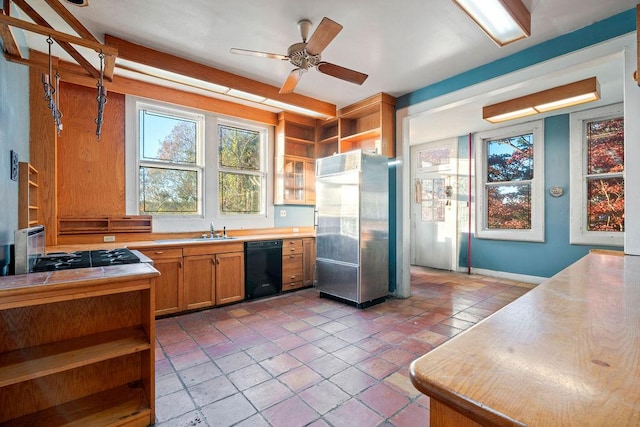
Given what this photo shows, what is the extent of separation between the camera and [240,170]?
4.71 m

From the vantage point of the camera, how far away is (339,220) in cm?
404

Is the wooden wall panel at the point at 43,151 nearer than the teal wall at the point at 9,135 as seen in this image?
No

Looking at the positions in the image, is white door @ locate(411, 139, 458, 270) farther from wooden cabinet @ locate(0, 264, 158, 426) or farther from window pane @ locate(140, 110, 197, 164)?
wooden cabinet @ locate(0, 264, 158, 426)

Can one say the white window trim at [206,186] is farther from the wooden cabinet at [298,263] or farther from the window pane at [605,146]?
the window pane at [605,146]

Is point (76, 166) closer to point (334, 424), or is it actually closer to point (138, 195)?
point (138, 195)

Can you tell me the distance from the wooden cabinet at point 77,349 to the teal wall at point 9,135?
40 centimetres

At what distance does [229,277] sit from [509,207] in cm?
485

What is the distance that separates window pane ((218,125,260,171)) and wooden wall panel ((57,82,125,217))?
1295 mm

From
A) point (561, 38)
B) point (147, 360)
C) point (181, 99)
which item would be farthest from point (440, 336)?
point (181, 99)

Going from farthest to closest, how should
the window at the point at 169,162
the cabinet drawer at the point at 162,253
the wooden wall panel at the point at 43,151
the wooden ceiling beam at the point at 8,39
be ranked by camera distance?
the window at the point at 169,162 < the cabinet drawer at the point at 162,253 < the wooden wall panel at the point at 43,151 < the wooden ceiling beam at the point at 8,39

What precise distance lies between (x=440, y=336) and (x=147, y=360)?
8.20 ft

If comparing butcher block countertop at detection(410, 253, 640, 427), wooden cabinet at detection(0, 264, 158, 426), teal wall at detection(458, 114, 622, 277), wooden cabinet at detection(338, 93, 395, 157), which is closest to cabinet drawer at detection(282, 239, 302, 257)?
wooden cabinet at detection(338, 93, 395, 157)

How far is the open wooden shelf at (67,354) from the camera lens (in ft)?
4.72

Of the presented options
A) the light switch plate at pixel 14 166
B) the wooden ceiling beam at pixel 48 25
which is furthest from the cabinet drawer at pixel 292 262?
the wooden ceiling beam at pixel 48 25
